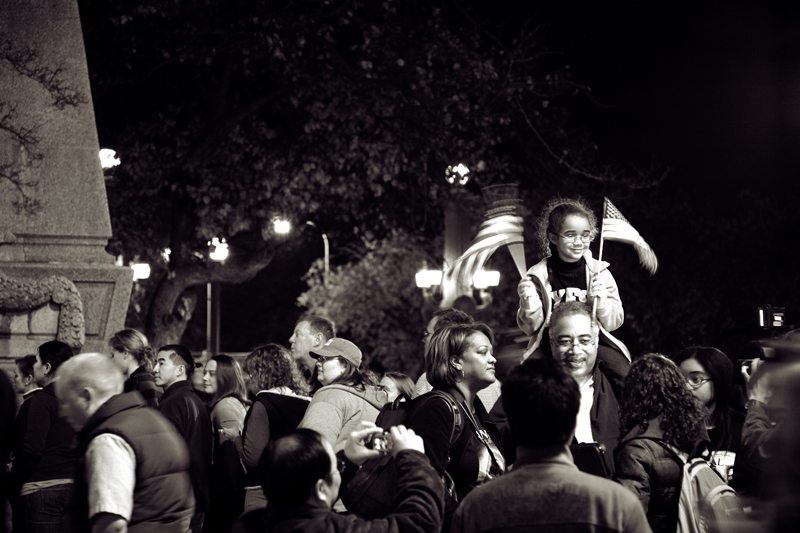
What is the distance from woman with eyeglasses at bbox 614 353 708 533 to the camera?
3.81 m

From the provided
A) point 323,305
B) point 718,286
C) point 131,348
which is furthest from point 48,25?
point 323,305

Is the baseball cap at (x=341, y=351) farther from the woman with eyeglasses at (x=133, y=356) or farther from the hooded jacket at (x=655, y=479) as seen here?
the hooded jacket at (x=655, y=479)

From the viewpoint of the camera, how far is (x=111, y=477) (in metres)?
3.58

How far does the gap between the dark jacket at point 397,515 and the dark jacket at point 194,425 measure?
3109 mm

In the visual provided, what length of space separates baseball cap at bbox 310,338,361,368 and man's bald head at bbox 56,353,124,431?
5.50 ft

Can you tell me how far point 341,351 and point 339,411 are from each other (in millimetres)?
470

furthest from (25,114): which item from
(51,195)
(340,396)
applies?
(340,396)

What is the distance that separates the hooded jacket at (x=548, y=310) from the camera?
521 cm

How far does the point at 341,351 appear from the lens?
17.9ft

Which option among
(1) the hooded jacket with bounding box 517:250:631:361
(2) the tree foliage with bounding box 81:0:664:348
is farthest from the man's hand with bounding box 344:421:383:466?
(2) the tree foliage with bounding box 81:0:664:348

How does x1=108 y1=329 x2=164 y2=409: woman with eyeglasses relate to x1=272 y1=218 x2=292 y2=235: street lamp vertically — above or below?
below

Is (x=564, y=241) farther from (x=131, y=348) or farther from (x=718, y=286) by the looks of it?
(x=718, y=286)

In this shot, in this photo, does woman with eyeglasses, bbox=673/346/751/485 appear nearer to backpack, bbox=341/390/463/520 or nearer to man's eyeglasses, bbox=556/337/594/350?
man's eyeglasses, bbox=556/337/594/350

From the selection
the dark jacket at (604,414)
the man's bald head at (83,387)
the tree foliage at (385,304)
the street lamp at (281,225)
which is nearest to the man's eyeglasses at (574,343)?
the dark jacket at (604,414)
